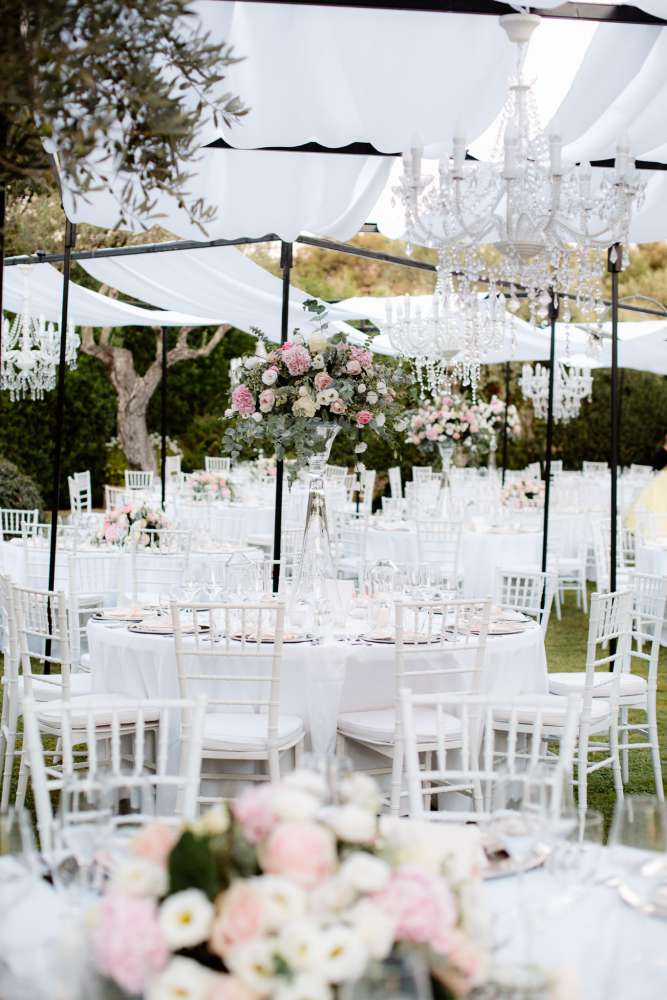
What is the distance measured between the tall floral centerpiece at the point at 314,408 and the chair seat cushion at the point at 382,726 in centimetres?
63

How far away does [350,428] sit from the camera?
515 cm

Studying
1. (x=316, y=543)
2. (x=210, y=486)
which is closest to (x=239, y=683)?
(x=316, y=543)

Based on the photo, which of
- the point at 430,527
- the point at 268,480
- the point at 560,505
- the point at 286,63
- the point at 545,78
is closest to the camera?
the point at 286,63

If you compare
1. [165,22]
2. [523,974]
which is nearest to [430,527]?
[165,22]

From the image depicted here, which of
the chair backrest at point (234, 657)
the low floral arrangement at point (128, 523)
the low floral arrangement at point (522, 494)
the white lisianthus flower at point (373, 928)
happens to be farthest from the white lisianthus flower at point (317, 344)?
the low floral arrangement at point (522, 494)

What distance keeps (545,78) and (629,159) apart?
1.92 feet

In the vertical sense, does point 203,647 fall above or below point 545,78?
below

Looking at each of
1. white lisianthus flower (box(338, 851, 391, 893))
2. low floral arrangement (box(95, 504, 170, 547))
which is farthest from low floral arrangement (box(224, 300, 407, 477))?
white lisianthus flower (box(338, 851, 391, 893))

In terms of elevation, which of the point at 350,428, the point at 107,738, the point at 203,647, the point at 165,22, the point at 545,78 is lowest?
the point at 107,738

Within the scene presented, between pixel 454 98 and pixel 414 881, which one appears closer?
pixel 414 881

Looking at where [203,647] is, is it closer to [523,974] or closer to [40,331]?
[523,974]

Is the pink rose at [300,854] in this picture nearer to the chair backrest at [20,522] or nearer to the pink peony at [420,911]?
the pink peony at [420,911]

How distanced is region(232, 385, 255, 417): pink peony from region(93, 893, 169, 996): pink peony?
12.6 ft

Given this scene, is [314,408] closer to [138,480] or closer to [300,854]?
[300,854]
